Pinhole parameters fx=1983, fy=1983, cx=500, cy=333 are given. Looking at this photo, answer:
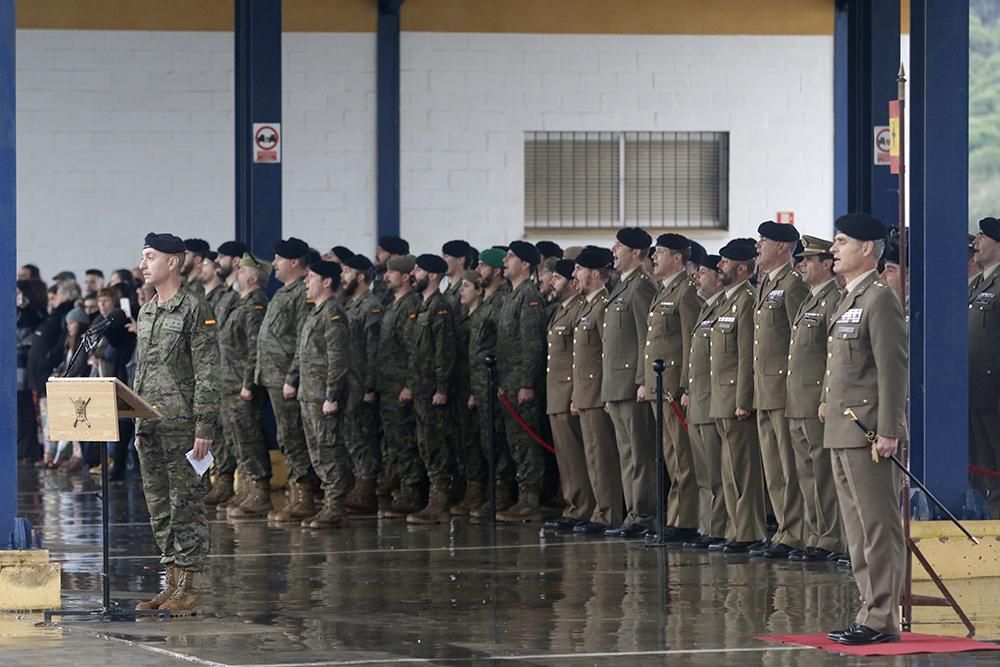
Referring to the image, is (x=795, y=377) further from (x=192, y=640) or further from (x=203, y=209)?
(x=203, y=209)

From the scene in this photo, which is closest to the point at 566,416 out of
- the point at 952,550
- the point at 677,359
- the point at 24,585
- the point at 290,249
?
the point at 677,359

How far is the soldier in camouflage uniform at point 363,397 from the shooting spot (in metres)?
16.9

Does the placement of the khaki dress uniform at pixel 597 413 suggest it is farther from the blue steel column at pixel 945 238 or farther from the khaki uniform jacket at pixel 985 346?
the blue steel column at pixel 945 238

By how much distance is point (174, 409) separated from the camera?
11.2m

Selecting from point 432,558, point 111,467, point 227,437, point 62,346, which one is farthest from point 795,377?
point 62,346

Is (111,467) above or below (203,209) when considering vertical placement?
below

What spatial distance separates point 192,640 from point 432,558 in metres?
3.87

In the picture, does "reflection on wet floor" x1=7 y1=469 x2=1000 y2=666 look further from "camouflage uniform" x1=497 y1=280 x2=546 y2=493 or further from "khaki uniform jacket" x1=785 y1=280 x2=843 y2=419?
"khaki uniform jacket" x1=785 y1=280 x2=843 y2=419

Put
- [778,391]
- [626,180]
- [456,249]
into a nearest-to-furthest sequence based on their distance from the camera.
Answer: [778,391] < [456,249] < [626,180]

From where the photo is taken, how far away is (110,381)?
10570 millimetres

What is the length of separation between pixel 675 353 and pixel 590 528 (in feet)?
5.36

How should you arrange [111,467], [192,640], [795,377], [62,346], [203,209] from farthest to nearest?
[203,209], [62,346], [111,467], [795,377], [192,640]

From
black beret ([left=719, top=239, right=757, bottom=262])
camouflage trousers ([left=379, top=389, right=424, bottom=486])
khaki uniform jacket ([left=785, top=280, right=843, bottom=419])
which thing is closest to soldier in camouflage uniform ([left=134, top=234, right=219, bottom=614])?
khaki uniform jacket ([left=785, top=280, right=843, bottom=419])

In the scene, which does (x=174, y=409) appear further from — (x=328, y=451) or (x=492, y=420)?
(x=492, y=420)
